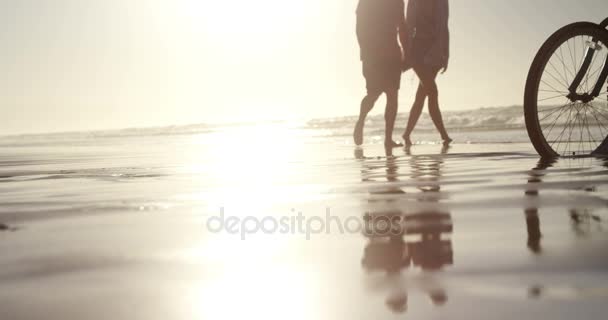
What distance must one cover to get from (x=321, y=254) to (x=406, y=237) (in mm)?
270

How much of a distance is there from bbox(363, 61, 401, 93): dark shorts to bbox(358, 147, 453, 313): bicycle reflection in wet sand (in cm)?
486

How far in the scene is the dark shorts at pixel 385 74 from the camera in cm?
757

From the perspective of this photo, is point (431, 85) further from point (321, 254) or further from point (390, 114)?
point (321, 254)

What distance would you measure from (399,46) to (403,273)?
672 cm

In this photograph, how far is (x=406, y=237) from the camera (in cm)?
151

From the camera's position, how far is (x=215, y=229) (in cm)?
175

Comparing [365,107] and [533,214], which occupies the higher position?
[365,107]

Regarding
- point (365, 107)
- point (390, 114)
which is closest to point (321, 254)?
point (390, 114)

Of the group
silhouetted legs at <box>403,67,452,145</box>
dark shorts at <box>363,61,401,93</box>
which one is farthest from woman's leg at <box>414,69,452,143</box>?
dark shorts at <box>363,61,401,93</box>

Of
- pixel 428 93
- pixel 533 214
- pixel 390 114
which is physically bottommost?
pixel 533 214

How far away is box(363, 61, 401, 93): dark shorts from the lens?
7570 mm

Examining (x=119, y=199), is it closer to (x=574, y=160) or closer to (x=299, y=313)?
(x=299, y=313)

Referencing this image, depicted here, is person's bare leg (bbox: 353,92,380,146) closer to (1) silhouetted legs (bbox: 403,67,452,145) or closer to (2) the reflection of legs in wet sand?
(1) silhouetted legs (bbox: 403,67,452,145)

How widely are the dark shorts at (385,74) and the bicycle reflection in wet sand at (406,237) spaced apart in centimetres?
486
